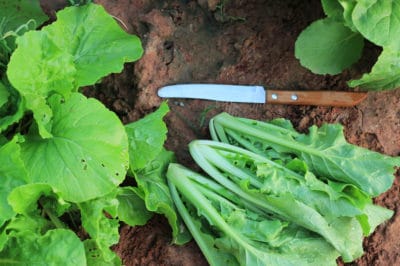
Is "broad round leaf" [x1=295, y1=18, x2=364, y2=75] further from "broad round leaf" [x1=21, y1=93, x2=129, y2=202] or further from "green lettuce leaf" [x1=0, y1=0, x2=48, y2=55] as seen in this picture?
"green lettuce leaf" [x1=0, y1=0, x2=48, y2=55]

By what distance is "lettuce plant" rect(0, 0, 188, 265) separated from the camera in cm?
157

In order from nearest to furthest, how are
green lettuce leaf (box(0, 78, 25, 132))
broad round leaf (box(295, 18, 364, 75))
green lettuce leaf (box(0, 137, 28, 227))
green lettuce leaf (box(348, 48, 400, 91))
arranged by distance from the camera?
green lettuce leaf (box(0, 137, 28, 227)), green lettuce leaf (box(0, 78, 25, 132)), green lettuce leaf (box(348, 48, 400, 91)), broad round leaf (box(295, 18, 364, 75))

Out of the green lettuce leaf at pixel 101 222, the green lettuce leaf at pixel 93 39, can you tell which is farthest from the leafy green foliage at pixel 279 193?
the green lettuce leaf at pixel 93 39

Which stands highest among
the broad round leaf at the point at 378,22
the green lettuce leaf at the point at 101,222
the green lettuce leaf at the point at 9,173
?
the broad round leaf at the point at 378,22

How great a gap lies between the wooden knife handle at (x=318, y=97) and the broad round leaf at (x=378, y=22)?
0.27 m

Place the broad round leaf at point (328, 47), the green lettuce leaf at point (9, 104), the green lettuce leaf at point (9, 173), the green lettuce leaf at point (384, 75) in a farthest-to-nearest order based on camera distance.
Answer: the broad round leaf at point (328, 47) → the green lettuce leaf at point (384, 75) → the green lettuce leaf at point (9, 104) → the green lettuce leaf at point (9, 173)

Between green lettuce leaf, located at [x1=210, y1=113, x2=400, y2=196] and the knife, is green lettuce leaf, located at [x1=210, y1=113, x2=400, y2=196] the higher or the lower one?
the lower one

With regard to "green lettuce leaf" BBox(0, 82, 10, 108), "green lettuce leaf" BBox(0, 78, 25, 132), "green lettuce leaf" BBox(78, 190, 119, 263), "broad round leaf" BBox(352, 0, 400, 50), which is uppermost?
"broad round leaf" BBox(352, 0, 400, 50)

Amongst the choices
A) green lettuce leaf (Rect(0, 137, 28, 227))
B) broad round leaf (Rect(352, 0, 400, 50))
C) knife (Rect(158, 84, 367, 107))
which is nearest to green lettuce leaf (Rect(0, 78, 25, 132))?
green lettuce leaf (Rect(0, 137, 28, 227))

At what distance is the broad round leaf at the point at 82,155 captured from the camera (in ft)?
5.17

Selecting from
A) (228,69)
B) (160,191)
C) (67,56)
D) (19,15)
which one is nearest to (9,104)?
(67,56)

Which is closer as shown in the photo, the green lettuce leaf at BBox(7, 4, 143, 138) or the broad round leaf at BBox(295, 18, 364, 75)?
the green lettuce leaf at BBox(7, 4, 143, 138)

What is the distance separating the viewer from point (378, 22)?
5.70 ft

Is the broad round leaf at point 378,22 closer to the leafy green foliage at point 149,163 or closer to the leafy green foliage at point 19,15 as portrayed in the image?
the leafy green foliage at point 149,163
